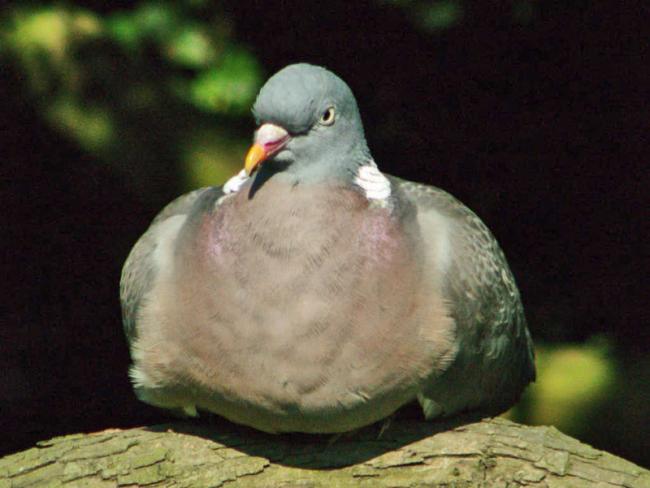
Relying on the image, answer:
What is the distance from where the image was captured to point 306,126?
8.93 feet

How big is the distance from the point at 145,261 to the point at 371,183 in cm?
63

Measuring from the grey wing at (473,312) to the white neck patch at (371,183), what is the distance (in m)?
0.15

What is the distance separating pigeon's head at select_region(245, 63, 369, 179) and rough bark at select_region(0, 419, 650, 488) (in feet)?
2.29

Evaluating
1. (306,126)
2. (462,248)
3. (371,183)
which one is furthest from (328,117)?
(462,248)

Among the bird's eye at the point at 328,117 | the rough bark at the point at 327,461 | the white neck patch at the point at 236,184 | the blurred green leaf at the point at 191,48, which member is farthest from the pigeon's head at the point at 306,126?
the blurred green leaf at the point at 191,48

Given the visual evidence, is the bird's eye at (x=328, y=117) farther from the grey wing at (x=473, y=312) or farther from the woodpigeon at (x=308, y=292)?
A: the grey wing at (x=473, y=312)

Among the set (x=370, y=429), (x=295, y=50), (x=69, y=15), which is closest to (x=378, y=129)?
(x=295, y=50)

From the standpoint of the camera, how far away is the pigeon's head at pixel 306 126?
2.68 meters

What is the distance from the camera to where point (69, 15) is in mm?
3771

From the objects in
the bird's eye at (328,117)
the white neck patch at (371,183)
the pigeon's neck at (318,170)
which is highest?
the bird's eye at (328,117)

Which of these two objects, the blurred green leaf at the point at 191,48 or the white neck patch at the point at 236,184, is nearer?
the white neck patch at the point at 236,184

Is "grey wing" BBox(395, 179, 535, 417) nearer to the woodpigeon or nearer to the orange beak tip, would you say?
the woodpigeon

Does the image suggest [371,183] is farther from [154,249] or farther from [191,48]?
[191,48]

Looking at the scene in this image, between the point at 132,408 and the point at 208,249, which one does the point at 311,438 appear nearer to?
the point at 208,249
